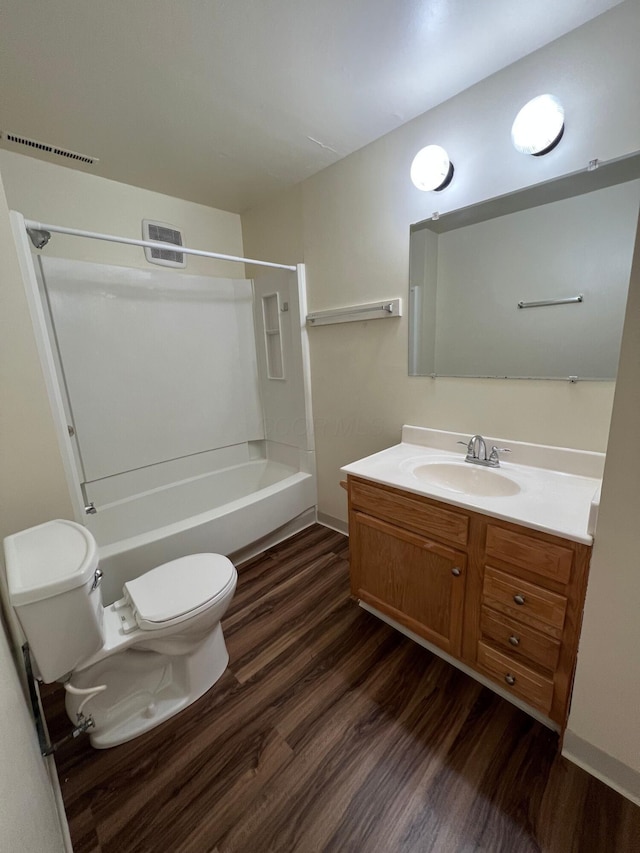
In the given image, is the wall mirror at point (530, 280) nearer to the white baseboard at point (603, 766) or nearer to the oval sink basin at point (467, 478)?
the oval sink basin at point (467, 478)

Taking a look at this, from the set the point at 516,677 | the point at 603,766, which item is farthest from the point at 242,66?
the point at 603,766

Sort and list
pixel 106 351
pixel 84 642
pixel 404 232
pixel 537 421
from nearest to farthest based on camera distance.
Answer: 1. pixel 84 642
2. pixel 537 421
3. pixel 404 232
4. pixel 106 351

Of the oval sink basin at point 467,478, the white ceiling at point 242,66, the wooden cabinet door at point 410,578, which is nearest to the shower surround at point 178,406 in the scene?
the white ceiling at point 242,66

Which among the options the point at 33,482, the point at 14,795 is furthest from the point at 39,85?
the point at 14,795

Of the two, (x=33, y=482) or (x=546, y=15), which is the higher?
(x=546, y=15)

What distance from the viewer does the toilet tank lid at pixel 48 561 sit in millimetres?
919

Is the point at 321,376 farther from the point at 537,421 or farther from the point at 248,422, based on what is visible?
the point at 537,421

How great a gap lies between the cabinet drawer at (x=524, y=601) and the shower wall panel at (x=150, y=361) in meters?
2.04

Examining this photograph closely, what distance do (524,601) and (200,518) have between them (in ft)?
5.04

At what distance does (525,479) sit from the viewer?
4.48ft

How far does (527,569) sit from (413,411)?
953mm

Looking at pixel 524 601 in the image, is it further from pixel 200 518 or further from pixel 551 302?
pixel 200 518

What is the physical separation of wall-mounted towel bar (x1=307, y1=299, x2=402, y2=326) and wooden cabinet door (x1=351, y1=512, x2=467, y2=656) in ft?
3.48

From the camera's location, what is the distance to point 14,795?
55cm
